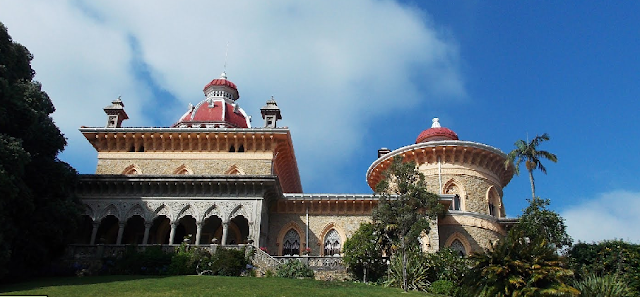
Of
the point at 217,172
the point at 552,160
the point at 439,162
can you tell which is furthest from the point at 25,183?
the point at 552,160

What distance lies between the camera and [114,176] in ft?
86.3

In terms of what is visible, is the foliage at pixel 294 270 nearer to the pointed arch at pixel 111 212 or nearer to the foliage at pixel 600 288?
the pointed arch at pixel 111 212

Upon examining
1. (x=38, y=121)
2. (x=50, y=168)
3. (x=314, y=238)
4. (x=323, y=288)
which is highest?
(x=38, y=121)

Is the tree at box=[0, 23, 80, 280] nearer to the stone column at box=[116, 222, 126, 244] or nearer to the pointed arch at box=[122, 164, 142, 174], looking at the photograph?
the stone column at box=[116, 222, 126, 244]

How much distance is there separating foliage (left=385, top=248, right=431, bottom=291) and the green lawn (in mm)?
2179

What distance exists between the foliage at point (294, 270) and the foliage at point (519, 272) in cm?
690

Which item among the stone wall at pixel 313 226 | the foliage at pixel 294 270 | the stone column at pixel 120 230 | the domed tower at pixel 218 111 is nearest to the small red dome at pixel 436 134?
the stone wall at pixel 313 226

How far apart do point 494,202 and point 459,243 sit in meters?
4.39

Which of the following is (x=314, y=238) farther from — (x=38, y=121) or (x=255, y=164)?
(x=38, y=121)

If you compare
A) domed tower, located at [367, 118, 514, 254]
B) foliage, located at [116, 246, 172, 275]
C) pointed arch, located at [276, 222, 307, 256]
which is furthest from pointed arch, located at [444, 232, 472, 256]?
foliage, located at [116, 246, 172, 275]

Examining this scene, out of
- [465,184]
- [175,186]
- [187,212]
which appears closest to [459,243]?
[465,184]

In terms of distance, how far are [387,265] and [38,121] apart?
16582mm

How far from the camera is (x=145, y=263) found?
22.7m

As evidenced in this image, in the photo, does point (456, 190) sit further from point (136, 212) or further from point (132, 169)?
point (132, 169)
